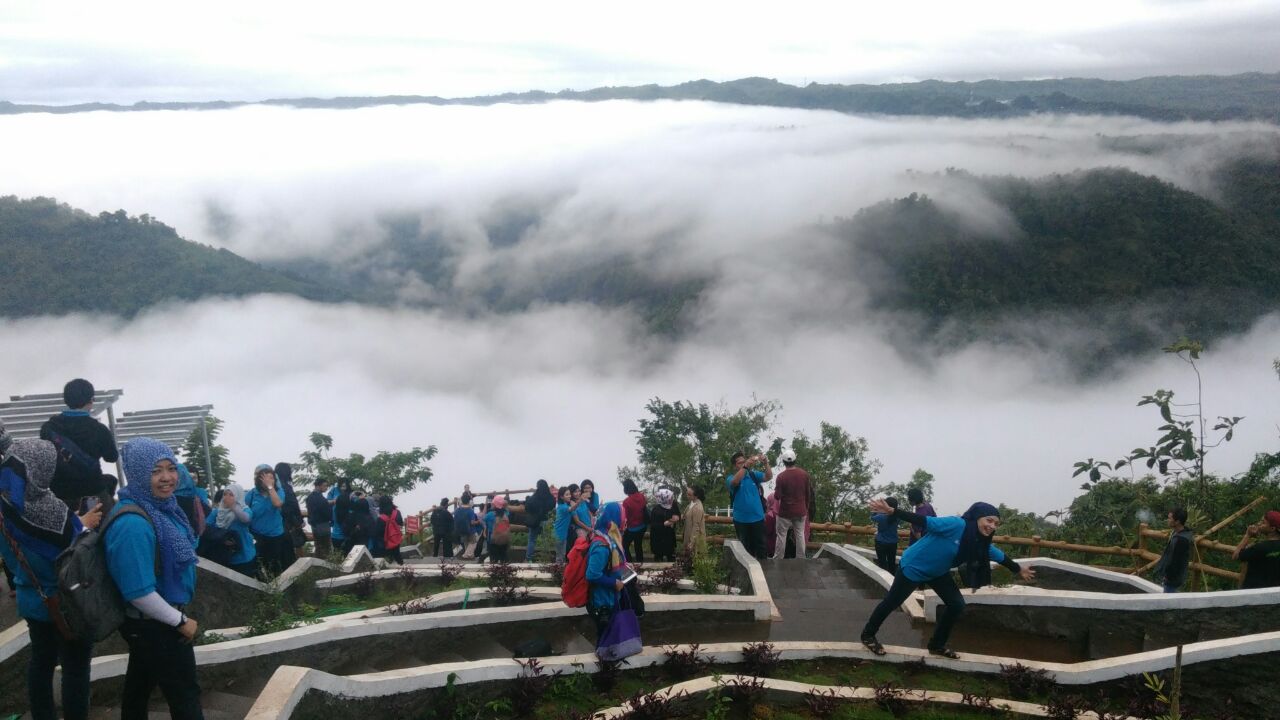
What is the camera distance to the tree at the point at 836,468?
22547mm

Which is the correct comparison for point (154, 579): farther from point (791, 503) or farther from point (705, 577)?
point (791, 503)

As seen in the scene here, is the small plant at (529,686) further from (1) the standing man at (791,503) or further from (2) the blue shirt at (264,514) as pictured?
(1) the standing man at (791,503)

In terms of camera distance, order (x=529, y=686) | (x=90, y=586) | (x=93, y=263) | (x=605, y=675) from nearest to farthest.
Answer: (x=90, y=586), (x=529, y=686), (x=605, y=675), (x=93, y=263)

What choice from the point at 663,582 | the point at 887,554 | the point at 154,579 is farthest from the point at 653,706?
the point at 887,554

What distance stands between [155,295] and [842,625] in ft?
313

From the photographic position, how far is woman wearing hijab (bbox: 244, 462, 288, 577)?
8.62m

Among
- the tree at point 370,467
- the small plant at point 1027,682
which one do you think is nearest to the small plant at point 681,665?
the small plant at point 1027,682

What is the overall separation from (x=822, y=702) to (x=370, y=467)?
1645 cm

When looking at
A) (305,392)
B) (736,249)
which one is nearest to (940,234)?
(736,249)

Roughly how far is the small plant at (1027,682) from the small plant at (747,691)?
1921mm

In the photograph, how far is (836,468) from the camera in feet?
77.8

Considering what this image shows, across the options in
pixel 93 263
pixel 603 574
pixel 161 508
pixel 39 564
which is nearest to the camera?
pixel 161 508

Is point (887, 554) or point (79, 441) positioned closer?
point (79, 441)

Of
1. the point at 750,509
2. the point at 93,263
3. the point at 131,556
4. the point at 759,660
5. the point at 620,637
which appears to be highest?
the point at 131,556
